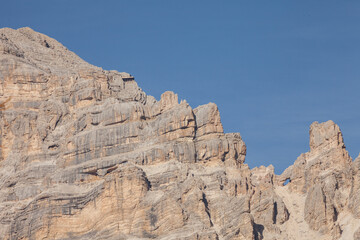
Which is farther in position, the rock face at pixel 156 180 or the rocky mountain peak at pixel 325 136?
the rocky mountain peak at pixel 325 136

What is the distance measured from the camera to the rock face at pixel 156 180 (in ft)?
577

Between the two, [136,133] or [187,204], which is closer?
[187,204]

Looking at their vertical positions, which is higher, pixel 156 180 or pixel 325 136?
pixel 325 136

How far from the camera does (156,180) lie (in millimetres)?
181875

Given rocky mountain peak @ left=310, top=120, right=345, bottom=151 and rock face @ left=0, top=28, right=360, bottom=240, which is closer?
rock face @ left=0, top=28, right=360, bottom=240

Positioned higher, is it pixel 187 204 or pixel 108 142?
pixel 108 142

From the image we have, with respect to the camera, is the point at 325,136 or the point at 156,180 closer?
the point at 156,180

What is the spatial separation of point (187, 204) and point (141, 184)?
6.39m

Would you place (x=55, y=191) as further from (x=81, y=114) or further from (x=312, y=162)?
(x=312, y=162)

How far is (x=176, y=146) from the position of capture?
18600 centimetres

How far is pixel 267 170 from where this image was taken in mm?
194625

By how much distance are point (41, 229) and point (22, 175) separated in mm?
12989

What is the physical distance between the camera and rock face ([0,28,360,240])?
17588 cm

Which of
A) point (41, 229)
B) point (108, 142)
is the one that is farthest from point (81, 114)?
point (41, 229)
